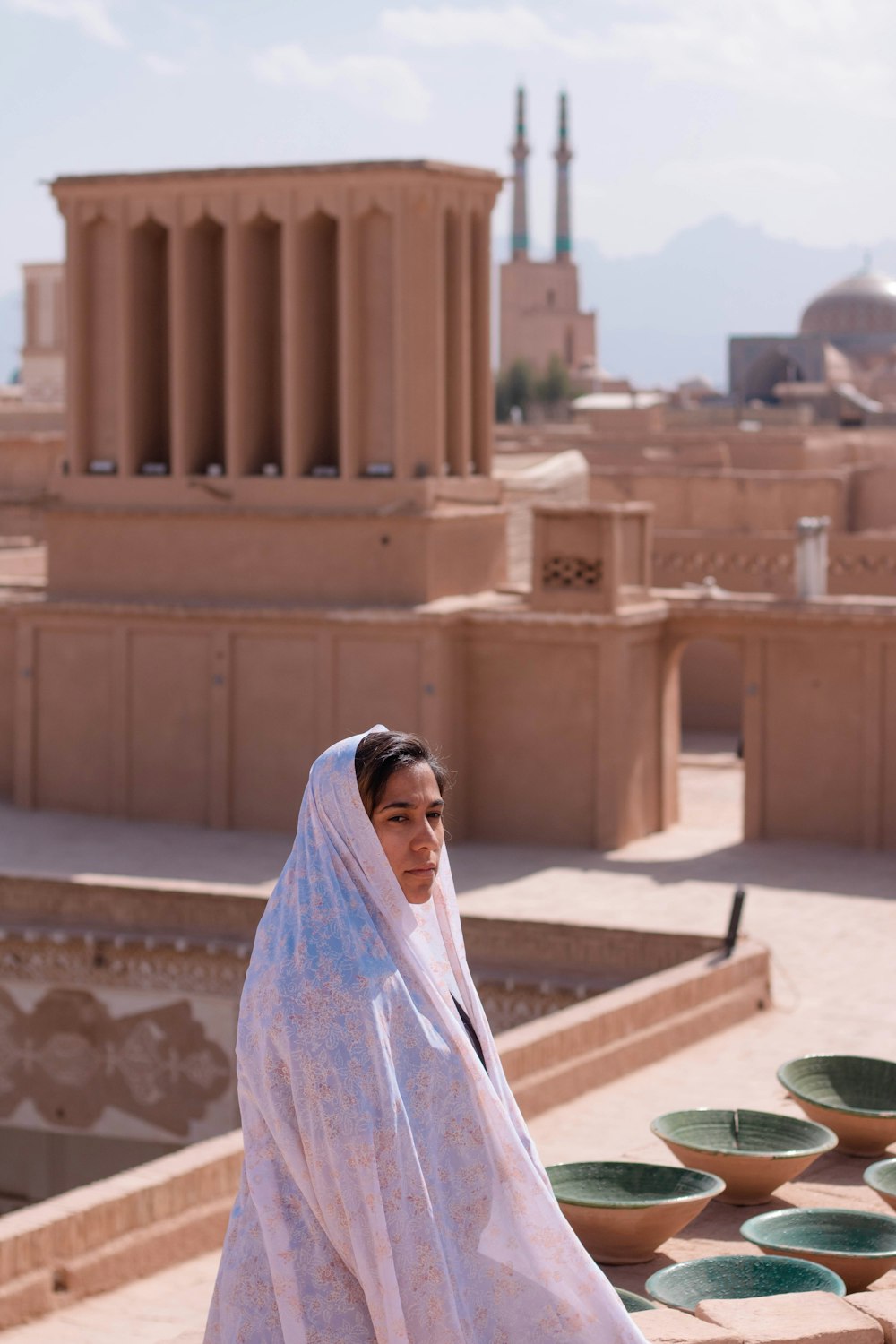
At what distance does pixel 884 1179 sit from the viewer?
7.38m

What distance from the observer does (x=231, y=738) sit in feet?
61.1

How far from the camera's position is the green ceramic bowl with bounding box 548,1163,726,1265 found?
6.78 m

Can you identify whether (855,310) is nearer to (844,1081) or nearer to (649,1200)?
(844,1081)

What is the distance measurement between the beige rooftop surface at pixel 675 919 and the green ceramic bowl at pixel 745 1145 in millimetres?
136

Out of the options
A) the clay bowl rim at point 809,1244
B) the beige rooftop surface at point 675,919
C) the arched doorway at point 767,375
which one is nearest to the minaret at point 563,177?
the arched doorway at point 767,375

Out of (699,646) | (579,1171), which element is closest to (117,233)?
(699,646)

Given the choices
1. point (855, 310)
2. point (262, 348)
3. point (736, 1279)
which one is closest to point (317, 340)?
point (262, 348)

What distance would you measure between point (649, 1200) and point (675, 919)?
A: 783 centimetres

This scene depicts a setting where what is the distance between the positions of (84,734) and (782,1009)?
8.45 meters

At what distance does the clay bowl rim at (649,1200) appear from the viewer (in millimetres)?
6738

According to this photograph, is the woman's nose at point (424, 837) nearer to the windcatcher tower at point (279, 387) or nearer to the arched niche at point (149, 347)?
the windcatcher tower at point (279, 387)

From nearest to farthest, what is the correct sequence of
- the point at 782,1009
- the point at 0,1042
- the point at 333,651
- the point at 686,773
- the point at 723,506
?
the point at 782,1009, the point at 0,1042, the point at 333,651, the point at 686,773, the point at 723,506

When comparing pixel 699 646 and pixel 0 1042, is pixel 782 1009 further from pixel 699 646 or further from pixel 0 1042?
pixel 699 646

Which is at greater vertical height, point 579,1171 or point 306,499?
point 306,499
